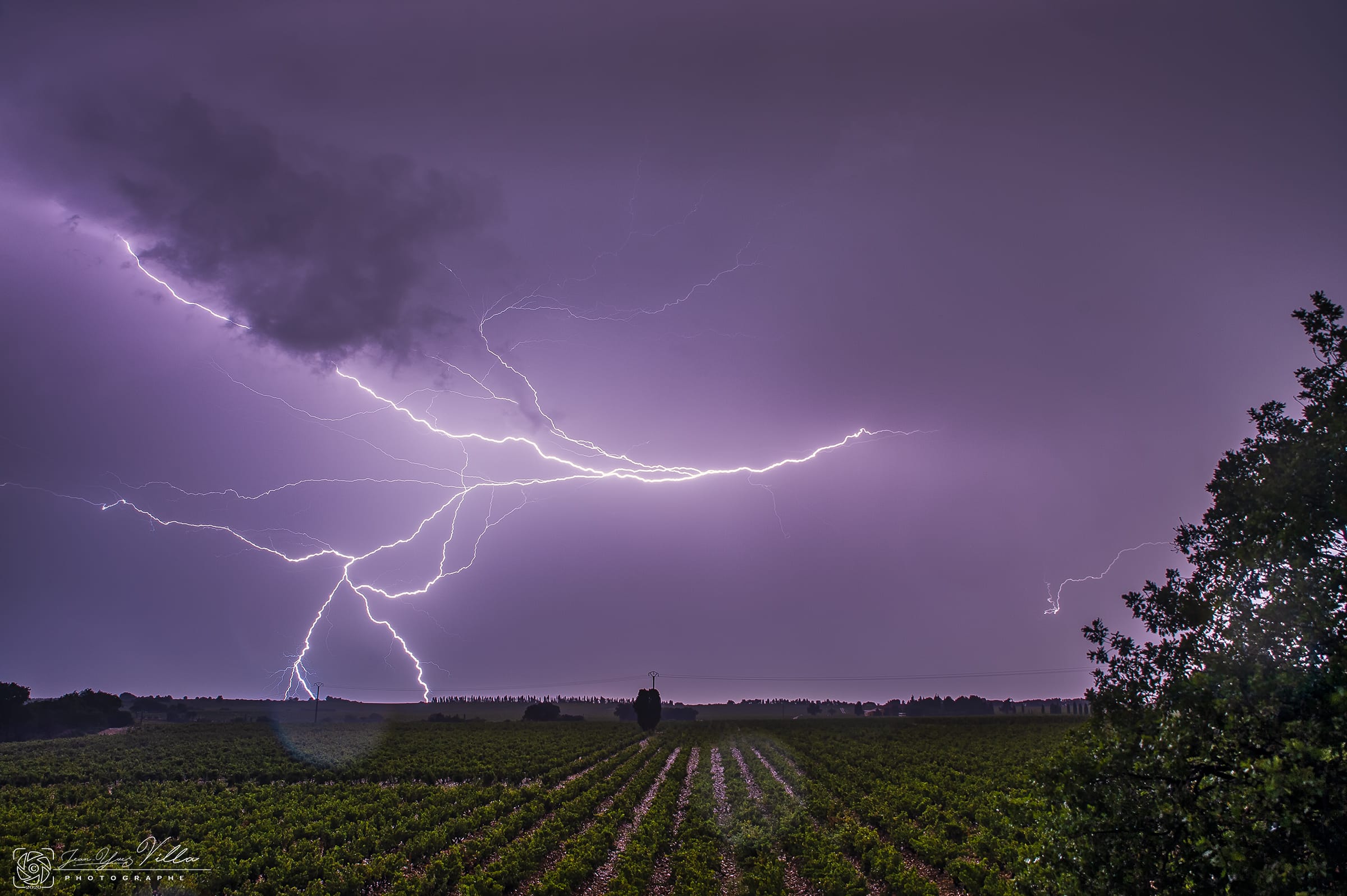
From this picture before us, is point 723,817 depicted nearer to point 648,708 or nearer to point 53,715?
point 648,708

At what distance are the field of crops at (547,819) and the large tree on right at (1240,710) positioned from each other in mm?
1496

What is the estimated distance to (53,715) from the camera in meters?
72.1

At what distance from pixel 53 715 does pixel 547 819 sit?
3558 inches

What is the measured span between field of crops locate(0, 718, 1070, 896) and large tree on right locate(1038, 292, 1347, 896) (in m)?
1.50

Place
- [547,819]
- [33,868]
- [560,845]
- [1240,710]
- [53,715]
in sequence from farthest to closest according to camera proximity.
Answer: [53,715] → [547,819] → [560,845] → [33,868] → [1240,710]

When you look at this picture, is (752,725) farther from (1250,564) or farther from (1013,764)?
(1250,564)

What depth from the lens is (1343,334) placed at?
594 centimetres

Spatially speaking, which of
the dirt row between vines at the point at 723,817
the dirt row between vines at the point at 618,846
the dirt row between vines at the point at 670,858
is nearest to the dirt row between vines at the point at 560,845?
the dirt row between vines at the point at 618,846

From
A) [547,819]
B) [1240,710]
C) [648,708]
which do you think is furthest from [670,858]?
[648,708]

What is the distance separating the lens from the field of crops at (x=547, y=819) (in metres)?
13.1

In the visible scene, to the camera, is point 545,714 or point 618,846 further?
point 545,714

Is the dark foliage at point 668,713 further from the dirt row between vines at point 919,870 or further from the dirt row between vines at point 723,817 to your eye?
→ the dirt row between vines at point 919,870

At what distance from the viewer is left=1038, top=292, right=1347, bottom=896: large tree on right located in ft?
13.3

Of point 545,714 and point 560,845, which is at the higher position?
point 560,845
